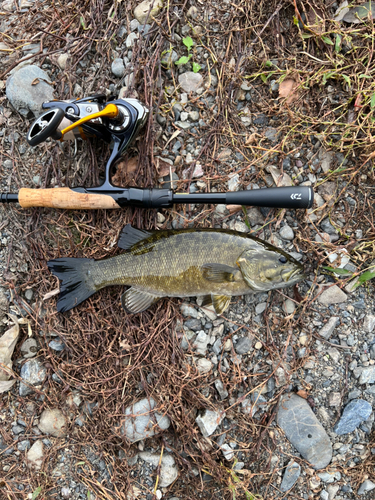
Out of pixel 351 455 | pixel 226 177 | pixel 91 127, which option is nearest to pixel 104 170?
pixel 91 127

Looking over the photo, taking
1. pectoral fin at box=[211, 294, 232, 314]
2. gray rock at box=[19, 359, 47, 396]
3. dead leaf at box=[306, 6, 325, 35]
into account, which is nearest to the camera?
pectoral fin at box=[211, 294, 232, 314]

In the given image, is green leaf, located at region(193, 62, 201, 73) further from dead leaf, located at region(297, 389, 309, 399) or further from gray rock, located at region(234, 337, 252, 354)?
dead leaf, located at region(297, 389, 309, 399)

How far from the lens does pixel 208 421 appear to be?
3.13m

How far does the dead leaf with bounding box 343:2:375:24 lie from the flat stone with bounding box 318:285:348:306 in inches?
101

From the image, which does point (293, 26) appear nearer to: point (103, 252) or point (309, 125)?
point (309, 125)

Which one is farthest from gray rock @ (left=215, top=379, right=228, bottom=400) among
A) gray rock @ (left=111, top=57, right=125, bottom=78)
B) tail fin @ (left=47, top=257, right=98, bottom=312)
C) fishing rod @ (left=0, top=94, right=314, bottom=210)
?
gray rock @ (left=111, top=57, right=125, bottom=78)

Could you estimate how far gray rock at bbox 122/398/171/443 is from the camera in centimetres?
316

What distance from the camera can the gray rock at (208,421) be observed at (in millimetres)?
3121

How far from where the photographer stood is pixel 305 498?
10.5 feet

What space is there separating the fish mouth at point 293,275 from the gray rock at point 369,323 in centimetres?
86

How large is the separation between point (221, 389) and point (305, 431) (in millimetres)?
886

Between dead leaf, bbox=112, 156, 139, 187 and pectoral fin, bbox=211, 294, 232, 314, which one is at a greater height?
dead leaf, bbox=112, 156, 139, 187

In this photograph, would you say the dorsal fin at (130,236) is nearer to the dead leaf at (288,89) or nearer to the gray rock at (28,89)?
the gray rock at (28,89)

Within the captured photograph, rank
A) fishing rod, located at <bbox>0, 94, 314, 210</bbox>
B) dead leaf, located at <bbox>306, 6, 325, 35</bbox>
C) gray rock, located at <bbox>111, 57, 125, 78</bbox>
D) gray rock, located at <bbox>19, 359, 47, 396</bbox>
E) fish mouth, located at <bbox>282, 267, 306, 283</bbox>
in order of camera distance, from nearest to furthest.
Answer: fishing rod, located at <bbox>0, 94, 314, 210</bbox> < fish mouth, located at <bbox>282, 267, 306, 283</bbox> < dead leaf, located at <bbox>306, 6, 325, 35</bbox> < gray rock, located at <bbox>111, 57, 125, 78</bbox> < gray rock, located at <bbox>19, 359, 47, 396</bbox>
